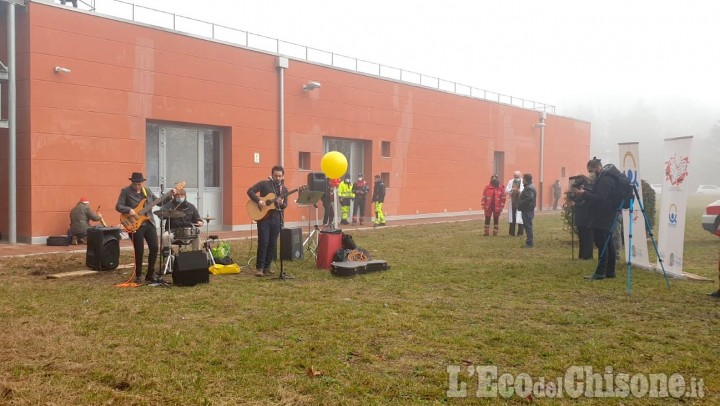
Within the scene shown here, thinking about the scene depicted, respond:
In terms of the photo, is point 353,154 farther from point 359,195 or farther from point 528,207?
point 528,207

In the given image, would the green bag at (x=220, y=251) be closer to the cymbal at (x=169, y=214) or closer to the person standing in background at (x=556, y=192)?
the cymbal at (x=169, y=214)

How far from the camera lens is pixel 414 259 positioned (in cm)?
1122

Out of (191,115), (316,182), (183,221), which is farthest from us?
(191,115)

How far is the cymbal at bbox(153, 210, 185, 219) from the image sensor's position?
28.4 ft

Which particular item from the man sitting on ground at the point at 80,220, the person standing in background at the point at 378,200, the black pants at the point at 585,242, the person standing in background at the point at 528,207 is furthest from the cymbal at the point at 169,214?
the person standing in background at the point at 378,200

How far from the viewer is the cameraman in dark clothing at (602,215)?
27.9 feet

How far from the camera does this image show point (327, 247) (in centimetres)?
994

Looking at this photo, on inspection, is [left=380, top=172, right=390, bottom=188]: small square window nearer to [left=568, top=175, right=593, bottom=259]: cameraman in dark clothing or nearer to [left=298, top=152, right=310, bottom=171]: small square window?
[left=298, top=152, right=310, bottom=171]: small square window

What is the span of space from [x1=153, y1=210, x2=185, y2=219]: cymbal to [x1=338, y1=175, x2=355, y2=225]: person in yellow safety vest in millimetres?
10955

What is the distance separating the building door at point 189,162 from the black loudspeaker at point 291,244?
18.5 feet

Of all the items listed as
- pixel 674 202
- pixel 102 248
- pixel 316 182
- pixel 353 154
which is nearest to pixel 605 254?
pixel 674 202

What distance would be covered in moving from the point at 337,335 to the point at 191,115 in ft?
38.8

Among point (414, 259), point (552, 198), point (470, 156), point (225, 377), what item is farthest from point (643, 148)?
point (225, 377)

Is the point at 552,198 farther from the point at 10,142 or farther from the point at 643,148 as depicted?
the point at 643,148
